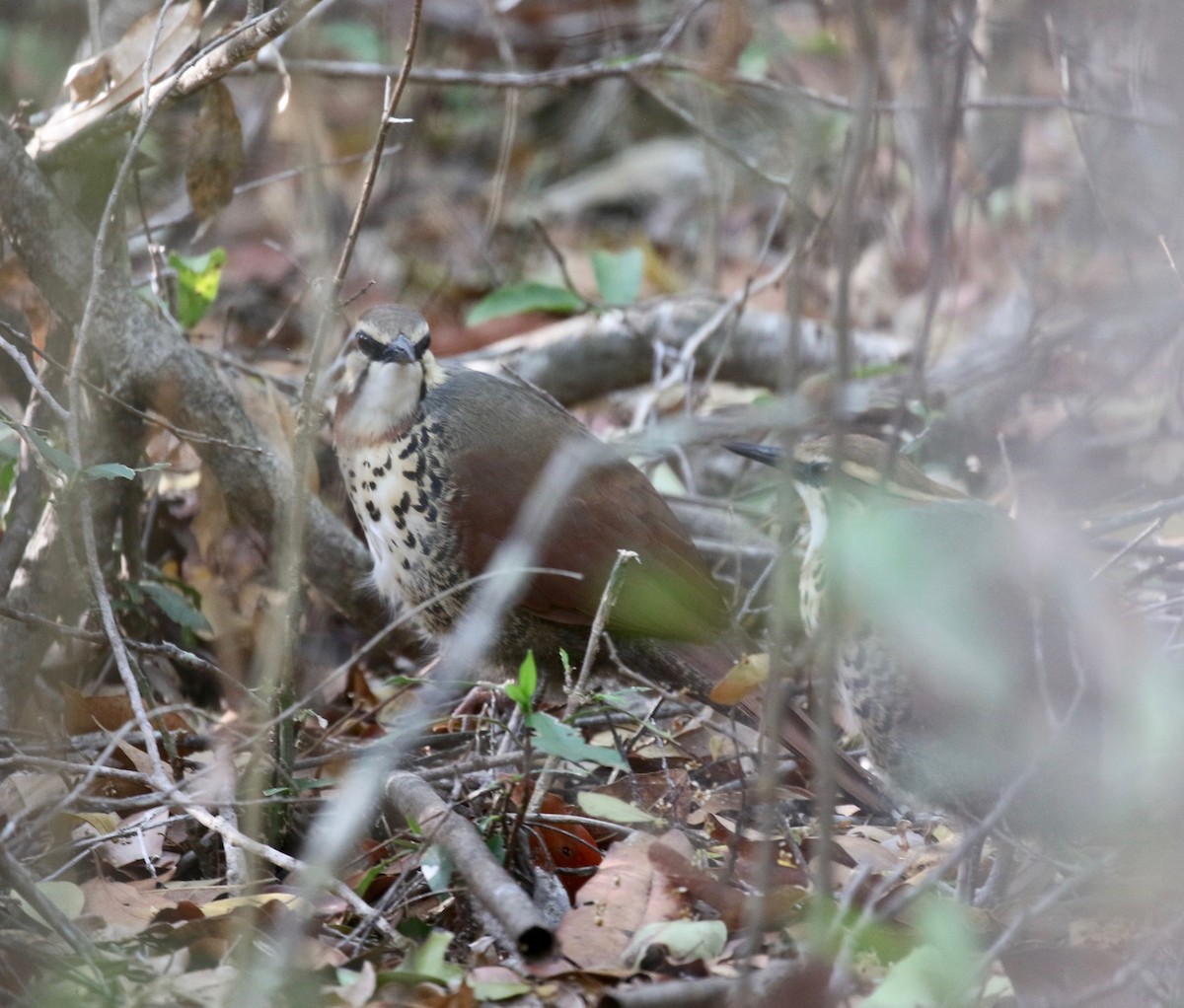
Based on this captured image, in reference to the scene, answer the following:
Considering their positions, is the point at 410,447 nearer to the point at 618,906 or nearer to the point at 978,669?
the point at 618,906

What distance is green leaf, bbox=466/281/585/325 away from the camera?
4836 mm

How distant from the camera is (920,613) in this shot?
2.10 meters

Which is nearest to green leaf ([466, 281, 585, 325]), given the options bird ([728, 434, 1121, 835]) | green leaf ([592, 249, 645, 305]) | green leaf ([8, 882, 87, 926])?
green leaf ([592, 249, 645, 305])

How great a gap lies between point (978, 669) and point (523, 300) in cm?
260

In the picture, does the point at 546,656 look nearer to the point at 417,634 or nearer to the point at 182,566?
the point at 417,634

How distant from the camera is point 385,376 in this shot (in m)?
3.67

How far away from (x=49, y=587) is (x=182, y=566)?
89cm

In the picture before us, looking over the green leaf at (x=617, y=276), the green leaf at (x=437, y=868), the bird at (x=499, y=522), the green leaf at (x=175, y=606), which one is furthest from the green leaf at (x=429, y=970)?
the green leaf at (x=617, y=276)

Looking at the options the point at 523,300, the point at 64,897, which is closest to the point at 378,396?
the point at 523,300

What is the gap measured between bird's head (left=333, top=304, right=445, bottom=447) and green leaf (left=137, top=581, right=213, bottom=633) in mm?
589

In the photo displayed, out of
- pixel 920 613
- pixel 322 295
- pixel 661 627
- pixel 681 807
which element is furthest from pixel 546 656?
pixel 920 613

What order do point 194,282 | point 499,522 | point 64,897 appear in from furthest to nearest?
point 194,282 < point 499,522 < point 64,897

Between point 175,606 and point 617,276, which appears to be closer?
point 175,606

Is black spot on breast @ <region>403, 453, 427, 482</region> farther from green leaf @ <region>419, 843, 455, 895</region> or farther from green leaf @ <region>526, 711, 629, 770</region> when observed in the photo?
green leaf @ <region>526, 711, 629, 770</region>
